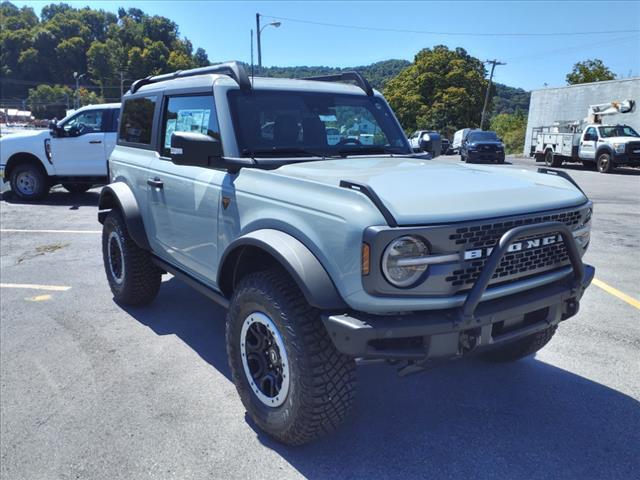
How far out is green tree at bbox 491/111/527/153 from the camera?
43719 mm

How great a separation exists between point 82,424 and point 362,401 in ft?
5.64

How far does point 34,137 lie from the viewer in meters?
11.5

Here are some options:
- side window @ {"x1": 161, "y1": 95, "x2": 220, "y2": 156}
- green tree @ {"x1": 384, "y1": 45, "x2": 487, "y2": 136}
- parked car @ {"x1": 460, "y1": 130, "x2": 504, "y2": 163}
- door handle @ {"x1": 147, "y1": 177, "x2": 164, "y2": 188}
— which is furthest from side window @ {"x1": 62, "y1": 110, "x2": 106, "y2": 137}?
green tree @ {"x1": 384, "y1": 45, "x2": 487, "y2": 136}

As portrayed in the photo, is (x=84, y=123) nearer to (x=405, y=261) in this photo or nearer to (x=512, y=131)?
(x=405, y=261)

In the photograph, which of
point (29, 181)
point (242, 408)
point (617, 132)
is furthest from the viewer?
point (617, 132)

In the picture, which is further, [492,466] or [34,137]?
[34,137]

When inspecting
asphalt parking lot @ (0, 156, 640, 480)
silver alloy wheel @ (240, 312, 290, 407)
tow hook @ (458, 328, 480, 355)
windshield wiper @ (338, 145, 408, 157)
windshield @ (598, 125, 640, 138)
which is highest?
windshield wiper @ (338, 145, 408, 157)

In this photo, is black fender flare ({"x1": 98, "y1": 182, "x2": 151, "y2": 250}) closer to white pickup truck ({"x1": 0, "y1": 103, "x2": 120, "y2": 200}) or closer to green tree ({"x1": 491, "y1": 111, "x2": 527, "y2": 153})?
white pickup truck ({"x1": 0, "y1": 103, "x2": 120, "y2": 200})

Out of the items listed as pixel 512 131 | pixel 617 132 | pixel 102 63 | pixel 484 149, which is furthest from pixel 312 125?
pixel 102 63

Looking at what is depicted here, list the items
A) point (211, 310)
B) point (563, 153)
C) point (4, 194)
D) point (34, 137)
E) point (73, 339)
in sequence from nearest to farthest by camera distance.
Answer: point (73, 339) < point (211, 310) < point (34, 137) < point (4, 194) < point (563, 153)

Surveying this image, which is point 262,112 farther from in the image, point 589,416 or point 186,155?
point 589,416

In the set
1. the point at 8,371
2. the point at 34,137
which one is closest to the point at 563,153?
the point at 34,137

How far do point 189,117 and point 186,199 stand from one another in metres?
0.70

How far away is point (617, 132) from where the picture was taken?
893 inches
